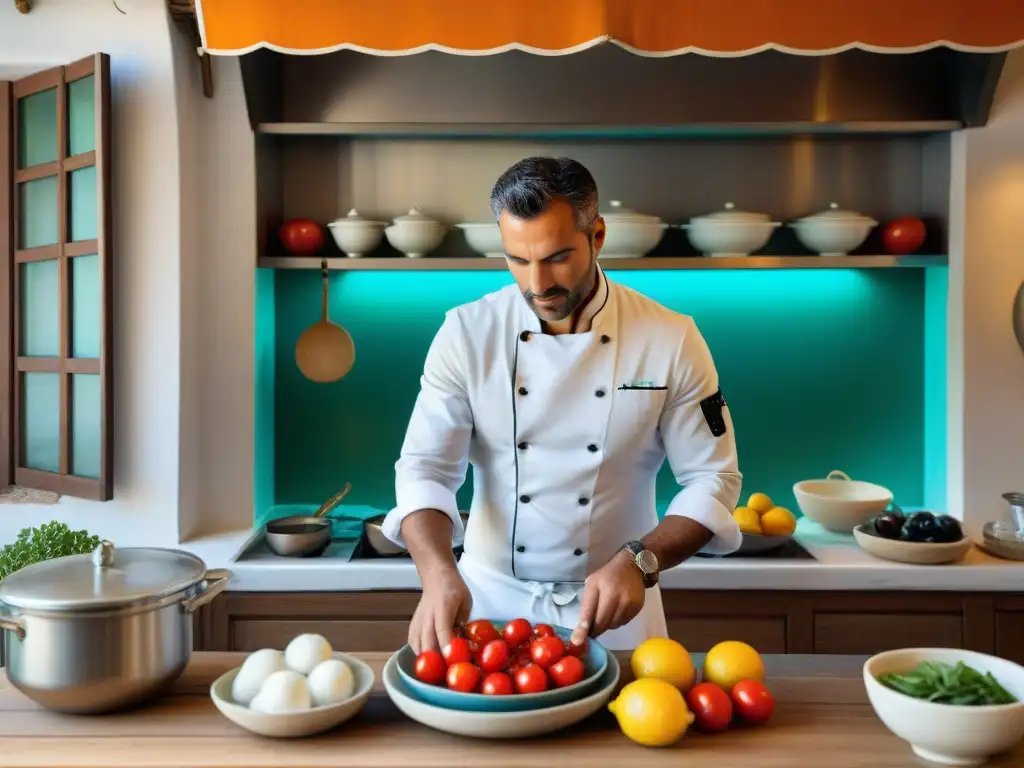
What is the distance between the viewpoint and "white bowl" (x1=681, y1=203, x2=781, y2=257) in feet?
11.1

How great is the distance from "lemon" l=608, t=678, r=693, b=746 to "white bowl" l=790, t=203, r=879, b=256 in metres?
2.25

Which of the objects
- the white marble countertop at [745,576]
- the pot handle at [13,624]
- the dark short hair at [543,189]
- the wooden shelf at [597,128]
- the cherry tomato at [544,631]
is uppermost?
the wooden shelf at [597,128]

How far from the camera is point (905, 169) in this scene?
3668mm

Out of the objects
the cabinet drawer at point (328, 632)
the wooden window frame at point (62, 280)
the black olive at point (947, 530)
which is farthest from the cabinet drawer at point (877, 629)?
the wooden window frame at point (62, 280)

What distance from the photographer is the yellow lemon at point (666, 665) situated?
1.61m

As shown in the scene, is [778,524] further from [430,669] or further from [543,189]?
[430,669]

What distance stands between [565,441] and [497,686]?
870 millimetres

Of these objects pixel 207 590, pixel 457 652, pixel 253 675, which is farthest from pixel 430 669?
pixel 207 590

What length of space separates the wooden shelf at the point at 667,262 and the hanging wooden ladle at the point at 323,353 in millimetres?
275

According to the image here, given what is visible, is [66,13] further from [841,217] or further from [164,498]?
[841,217]

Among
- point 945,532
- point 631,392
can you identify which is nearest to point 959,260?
point 945,532

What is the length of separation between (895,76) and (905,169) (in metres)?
0.32

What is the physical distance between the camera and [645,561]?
1920mm

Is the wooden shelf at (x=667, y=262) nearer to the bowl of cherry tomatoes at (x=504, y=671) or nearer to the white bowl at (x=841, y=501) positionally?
the white bowl at (x=841, y=501)
